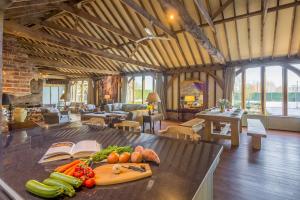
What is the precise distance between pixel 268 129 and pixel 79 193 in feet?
26.0

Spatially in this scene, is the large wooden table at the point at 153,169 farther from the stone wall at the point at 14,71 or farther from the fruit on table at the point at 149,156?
the stone wall at the point at 14,71

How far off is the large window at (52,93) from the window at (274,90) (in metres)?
15.6

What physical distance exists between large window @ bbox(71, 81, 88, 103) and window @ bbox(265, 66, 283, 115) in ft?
42.6

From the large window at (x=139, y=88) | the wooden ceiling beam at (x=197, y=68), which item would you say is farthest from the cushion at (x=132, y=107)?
the wooden ceiling beam at (x=197, y=68)

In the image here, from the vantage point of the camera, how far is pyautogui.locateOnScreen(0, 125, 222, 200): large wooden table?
Answer: 0.78 metres

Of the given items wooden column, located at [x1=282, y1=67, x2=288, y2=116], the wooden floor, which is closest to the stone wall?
the wooden floor

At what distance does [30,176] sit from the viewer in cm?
92

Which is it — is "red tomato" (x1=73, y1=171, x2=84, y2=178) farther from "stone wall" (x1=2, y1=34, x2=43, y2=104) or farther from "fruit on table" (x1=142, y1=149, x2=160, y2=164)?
"stone wall" (x1=2, y1=34, x2=43, y2=104)

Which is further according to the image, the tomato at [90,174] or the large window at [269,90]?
the large window at [269,90]

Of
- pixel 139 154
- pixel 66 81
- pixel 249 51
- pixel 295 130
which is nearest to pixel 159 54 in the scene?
pixel 249 51

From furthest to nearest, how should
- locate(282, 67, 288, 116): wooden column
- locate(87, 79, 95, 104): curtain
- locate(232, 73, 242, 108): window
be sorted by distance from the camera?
locate(87, 79, 95, 104): curtain < locate(232, 73, 242, 108): window < locate(282, 67, 288, 116): wooden column

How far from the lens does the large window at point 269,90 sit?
6.80 metres

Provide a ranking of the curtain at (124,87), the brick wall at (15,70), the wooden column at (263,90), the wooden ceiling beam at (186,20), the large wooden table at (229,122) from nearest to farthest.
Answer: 1. the wooden ceiling beam at (186,20)
2. the brick wall at (15,70)
3. the large wooden table at (229,122)
4. the wooden column at (263,90)
5. the curtain at (124,87)

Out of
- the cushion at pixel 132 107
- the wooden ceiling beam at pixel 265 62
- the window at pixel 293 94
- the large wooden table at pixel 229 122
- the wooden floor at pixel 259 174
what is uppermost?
the wooden ceiling beam at pixel 265 62
